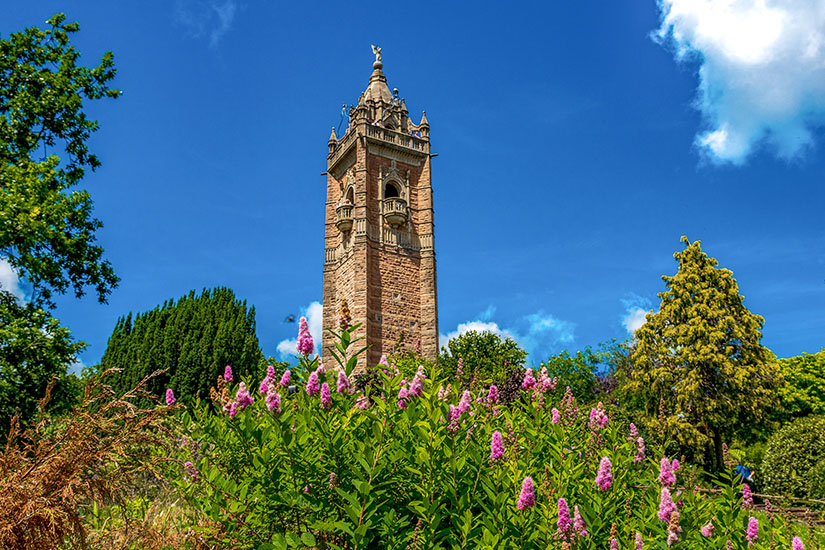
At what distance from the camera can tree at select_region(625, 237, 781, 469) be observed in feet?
69.8

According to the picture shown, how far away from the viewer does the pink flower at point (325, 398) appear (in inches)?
131

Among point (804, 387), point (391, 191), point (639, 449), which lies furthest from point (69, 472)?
point (804, 387)

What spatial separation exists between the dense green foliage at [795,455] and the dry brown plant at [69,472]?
16378mm

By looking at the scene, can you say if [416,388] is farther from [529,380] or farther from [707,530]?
[707,530]

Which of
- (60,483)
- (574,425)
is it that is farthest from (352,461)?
(574,425)

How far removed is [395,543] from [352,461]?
0.50m

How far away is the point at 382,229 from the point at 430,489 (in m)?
28.2

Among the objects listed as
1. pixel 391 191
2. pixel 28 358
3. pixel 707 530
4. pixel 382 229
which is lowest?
pixel 707 530

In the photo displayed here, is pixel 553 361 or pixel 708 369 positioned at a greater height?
pixel 553 361

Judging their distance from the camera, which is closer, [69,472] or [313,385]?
[69,472]

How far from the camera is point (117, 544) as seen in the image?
A: 353 centimetres

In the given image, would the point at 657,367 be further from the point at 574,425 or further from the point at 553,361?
the point at 574,425

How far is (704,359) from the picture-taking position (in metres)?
21.7

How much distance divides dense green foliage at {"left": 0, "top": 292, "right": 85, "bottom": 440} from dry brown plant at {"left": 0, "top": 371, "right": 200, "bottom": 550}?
8.95 metres
